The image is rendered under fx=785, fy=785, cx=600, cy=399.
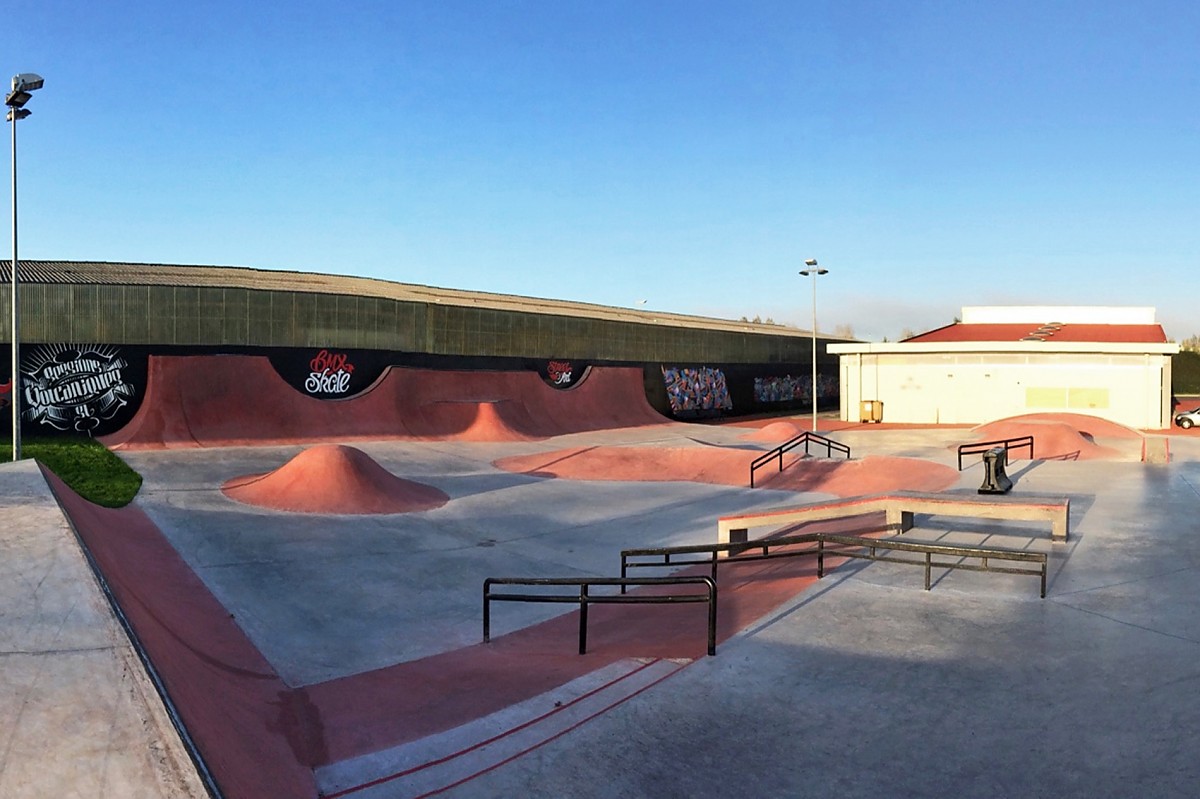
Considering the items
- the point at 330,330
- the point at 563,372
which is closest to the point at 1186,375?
the point at 563,372

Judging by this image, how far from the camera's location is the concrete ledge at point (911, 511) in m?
9.60

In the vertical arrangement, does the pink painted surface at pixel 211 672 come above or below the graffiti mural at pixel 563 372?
below

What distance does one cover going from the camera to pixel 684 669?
18.7 feet

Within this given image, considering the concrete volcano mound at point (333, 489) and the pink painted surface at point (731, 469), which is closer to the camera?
the concrete volcano mound at point (333, 489)

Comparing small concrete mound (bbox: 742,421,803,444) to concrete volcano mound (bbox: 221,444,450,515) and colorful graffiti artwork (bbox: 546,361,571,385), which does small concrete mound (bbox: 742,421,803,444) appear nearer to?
colorful graffiti artwork (bbox: 546,361,571,385)

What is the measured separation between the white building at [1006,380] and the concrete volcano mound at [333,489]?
27224 millimetres

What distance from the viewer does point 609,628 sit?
819 centimetres

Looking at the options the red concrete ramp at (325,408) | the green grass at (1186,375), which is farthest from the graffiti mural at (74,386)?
the green grass at (1186,375)

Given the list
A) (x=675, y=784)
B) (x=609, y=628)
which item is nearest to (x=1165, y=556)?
(x=609, y=628)

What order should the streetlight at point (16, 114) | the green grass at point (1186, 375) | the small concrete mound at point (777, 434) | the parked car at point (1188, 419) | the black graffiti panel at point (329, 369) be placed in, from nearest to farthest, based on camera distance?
1. the streetlight at point (16, 114)
2. the black graffiti panel at point (329, 369)
3. the small concrete mound at point (777, 434)
4. the parked car at point (1188, 419)
5. the green grass at point (1186, 375)

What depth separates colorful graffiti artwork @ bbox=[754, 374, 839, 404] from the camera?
46375 millimetres

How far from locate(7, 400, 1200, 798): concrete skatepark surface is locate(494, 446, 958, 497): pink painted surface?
15.6 feet

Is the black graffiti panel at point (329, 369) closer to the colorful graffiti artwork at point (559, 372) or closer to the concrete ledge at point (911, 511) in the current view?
the colorful graffiti artwork at point (559, 372)

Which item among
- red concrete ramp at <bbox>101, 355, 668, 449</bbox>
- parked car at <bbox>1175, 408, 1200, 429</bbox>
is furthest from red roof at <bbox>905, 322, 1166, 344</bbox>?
red concrete ramp at <bbox>101, 355, 668, 449</bbox>
